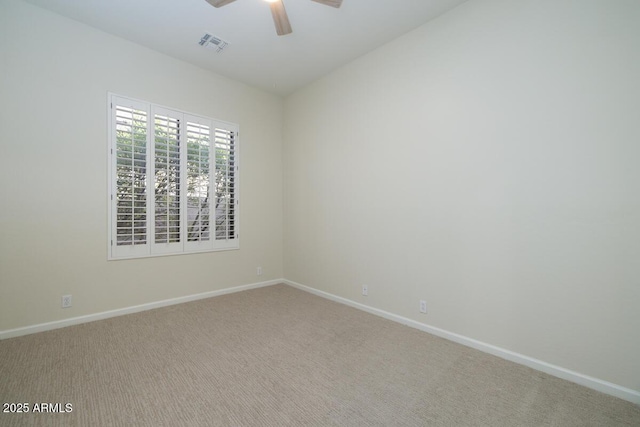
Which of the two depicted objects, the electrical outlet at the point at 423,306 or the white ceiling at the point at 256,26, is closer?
the white ceiling at the point at 256,26

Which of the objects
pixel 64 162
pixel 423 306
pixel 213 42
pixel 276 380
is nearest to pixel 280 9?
pixel 213 42

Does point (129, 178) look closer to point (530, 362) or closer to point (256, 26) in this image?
point (256, 26)

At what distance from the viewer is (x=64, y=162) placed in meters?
2.78

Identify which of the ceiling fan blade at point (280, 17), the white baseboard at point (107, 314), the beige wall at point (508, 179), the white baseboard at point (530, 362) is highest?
the ceiling fan blade at point (280, 17)

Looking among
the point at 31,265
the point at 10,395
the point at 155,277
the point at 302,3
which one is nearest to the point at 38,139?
the point at 31,265

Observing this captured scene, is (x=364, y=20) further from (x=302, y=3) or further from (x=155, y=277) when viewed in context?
(x=155, y=277)

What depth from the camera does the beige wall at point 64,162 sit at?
2527 mm

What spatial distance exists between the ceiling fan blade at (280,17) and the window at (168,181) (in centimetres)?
174

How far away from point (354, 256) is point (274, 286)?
5.26 ft

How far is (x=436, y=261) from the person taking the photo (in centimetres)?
269

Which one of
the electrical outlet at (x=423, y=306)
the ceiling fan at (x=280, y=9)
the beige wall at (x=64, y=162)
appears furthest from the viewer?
the electrical outlet at (x=423, y=306)

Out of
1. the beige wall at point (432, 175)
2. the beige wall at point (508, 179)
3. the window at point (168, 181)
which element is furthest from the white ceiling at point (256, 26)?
the window at point (168, 181)

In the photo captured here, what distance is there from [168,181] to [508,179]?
3602mm

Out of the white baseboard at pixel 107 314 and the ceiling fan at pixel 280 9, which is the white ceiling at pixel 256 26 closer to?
the ceiling fan at pixel 280 9
